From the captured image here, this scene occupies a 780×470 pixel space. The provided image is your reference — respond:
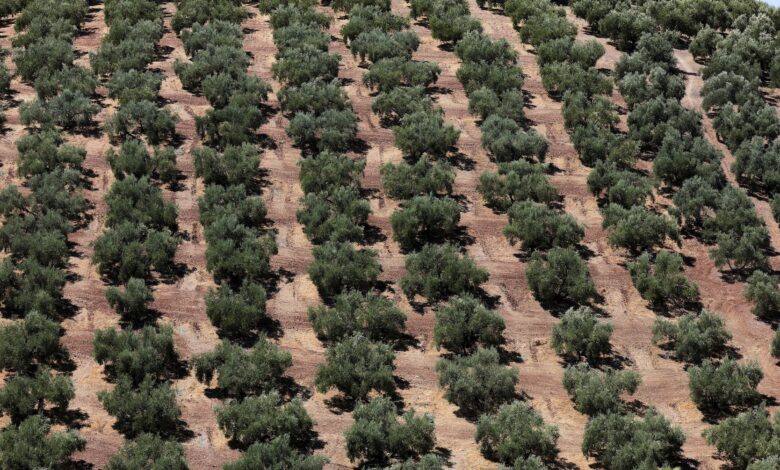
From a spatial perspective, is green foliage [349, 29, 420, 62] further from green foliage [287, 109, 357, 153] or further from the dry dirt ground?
green foliage [287, 109, 357, 153]

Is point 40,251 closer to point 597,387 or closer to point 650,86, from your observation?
point 597,387

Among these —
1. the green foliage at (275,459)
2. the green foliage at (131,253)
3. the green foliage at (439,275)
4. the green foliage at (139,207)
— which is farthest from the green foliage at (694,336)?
the green foliage at (139,207)

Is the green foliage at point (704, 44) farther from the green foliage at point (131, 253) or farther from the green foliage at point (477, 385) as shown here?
the green foliage at point (131, 253)

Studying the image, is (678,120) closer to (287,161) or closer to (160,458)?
(287,161)

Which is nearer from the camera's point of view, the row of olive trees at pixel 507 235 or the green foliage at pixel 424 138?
the row of olive trees at pixel 507 235

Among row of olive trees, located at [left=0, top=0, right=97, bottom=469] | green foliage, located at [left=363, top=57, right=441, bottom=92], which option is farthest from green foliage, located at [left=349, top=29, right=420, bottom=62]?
row of olive trees, located at [left=0, top=0, right=97, bottom=469]

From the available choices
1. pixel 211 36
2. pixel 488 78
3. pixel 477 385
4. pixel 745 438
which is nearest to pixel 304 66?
pixel 211 36
